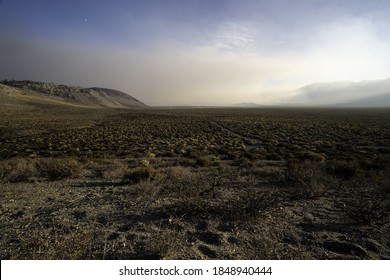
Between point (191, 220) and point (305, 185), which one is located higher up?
point (305, 185)

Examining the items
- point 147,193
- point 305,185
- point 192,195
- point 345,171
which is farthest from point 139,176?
point 345,171

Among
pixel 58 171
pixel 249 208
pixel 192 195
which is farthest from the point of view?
pixel 58 171

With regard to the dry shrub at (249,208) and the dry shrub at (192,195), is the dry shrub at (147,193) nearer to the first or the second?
the dry shrub at (192,195)

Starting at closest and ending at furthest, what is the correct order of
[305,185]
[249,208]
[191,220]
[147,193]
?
[191,220] < [249,208] < [147,193] < [305,185]

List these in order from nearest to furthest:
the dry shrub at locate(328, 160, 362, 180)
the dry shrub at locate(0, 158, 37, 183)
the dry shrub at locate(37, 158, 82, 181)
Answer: the dry shrub at locate(0, 158, 37, 183)
the dry shrub at locate(37, 158, 82, 181)
the dry shrub at locate(328, 160, 362, 180)

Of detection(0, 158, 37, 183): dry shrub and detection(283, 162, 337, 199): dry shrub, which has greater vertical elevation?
detection(283, 162, 337, 199): dry shrub

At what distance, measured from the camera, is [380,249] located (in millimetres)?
3678

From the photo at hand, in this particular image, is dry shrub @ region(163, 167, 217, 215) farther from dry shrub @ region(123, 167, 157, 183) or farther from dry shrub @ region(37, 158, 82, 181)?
dry shrub @ region(37, 158, 82, 181)

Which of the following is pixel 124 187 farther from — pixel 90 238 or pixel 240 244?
pixel 240 244

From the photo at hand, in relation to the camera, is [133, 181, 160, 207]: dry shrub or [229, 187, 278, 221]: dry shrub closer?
[229, 187, 278, 221]: dry shrub

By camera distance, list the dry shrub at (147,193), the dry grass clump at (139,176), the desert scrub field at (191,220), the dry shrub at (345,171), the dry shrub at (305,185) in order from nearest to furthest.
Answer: the desert scrub field at (191,220) → the dry shrub at (147,193) → the dry shrub at (305,185) → the dry grass clump at (139,176) → the dry shrub at (345,171)

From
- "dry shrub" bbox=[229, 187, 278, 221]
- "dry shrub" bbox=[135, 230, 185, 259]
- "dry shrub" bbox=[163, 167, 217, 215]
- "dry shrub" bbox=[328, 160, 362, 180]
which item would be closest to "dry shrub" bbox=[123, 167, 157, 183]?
"dry shrub" bbox=[163, 167, 217, 215]

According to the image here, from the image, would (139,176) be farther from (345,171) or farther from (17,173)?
(345,171)

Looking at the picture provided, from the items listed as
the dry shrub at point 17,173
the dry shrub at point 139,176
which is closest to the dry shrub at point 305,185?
the dry shrub at point 139,176
